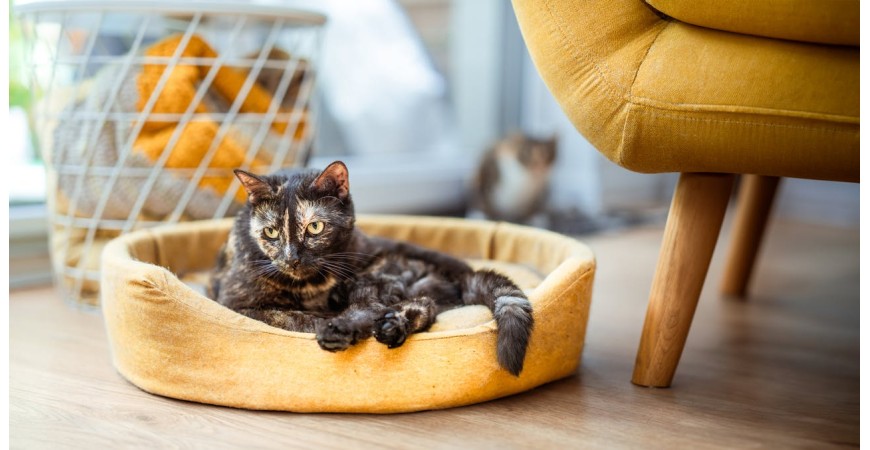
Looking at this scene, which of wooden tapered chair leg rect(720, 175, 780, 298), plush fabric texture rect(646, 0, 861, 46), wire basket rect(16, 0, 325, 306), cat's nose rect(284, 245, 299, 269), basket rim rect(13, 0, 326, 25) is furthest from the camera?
wooden tapered chair leg rect(720, 175, 780, 298)

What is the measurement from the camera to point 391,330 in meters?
1.20

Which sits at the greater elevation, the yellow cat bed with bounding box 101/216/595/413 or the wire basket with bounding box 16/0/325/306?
the wire basket with bounding box 16/0/325/306

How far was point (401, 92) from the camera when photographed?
11.1 ft

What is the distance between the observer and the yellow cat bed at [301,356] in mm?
1217

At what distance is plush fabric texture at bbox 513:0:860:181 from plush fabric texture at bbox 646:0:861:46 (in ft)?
0.09

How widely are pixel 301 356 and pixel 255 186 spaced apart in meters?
0.32

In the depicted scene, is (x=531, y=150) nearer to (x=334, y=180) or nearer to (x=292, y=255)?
(x=334, y=180)

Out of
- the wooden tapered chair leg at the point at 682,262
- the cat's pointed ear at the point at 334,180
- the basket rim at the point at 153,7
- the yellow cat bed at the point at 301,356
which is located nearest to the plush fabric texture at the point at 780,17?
the wooden tapered chair leg at the point at 682,262

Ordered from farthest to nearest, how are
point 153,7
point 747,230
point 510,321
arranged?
1. point 747,230
2. point 153,7
3. point 510,321

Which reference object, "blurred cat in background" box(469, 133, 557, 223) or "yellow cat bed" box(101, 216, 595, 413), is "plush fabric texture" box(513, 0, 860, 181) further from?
"blurred cat in background" box(469, 133, 557, 223)

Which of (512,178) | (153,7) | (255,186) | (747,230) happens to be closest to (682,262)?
(255,186)

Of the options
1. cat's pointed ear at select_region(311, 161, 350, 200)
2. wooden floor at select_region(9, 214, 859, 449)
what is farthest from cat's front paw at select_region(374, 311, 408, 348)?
cat's pointed ear at select_region(311, 161, 350, 200)

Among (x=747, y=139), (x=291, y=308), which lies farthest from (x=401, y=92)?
(x=747, y=139)

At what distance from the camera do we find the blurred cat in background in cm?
334
